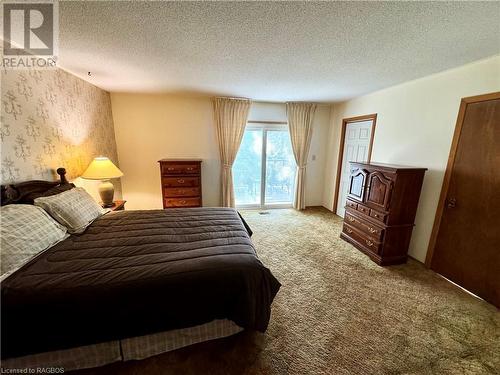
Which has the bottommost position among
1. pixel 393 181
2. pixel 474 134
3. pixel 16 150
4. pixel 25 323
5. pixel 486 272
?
pixel 486 272

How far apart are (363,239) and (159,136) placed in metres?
3.83

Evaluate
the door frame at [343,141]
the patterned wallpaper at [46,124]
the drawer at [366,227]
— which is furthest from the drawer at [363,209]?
the patterned wallpaper at [46,124]

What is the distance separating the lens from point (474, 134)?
204 centimetres

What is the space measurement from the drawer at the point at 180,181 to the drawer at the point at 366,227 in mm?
2542

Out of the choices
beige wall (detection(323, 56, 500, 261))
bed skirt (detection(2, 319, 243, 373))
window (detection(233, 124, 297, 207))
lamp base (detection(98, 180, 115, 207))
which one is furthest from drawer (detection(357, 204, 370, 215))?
lamp base (detection(98, 180, 115, 207))

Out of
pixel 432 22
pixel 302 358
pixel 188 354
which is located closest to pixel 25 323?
pixel 188 354

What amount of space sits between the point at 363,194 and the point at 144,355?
2886mm

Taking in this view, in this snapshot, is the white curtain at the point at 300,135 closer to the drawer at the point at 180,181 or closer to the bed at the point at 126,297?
the drawer at the point at 180,181

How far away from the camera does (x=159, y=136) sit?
12.5 ft

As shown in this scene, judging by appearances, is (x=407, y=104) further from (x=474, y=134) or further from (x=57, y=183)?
(x=57, y=183)

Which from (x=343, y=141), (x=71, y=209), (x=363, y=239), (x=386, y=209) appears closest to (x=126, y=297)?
(x=71, y=209)

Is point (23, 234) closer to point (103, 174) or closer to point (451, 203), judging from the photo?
point (103, 174)

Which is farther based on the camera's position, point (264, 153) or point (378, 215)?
point (264, 153)

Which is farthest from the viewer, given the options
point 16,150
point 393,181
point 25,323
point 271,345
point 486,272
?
point 393,181
